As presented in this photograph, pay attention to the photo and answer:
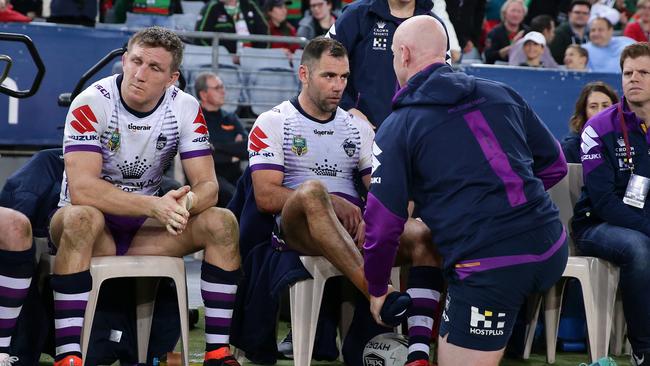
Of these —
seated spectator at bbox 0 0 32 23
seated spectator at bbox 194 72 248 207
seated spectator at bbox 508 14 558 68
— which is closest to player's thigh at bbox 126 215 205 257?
seated spectator at bbox 194 72 248 207

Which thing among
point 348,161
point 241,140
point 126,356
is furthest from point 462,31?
point 126,356

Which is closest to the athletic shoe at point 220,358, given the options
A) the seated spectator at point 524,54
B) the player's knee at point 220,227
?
the player's knee at point 220,227

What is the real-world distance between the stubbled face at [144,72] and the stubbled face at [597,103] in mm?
3064

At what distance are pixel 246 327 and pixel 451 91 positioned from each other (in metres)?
1.93

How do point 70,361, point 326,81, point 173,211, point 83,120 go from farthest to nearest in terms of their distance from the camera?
point 326,81 < point 83,120 < point 173,211 < point 70,361

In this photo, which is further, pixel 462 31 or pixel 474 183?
pixel 462 31

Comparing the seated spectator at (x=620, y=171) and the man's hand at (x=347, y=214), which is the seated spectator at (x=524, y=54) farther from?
the man's hand at (x=347, y=214)

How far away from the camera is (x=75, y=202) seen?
499 cm

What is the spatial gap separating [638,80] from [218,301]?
2584 millimetres

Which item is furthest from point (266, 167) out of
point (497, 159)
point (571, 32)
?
point (571, 32)

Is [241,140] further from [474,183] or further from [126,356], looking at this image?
[474,183]

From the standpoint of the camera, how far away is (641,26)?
Result: 13.1 m

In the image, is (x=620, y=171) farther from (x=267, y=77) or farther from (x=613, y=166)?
(x=267, y=77)

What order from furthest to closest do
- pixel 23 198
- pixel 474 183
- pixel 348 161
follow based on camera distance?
pixel 348 161, pixel 23 198, pixel 474 183
